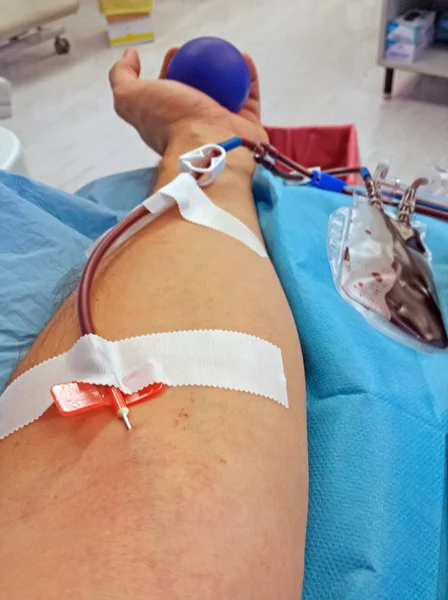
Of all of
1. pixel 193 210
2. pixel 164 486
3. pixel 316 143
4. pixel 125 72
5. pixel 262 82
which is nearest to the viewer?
pixel 164 486

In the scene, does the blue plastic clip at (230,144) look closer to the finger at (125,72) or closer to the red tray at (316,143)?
the finger at (125,72)

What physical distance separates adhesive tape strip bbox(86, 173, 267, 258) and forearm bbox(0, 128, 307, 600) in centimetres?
15

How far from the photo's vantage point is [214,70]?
1.16 m

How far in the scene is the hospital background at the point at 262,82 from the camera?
84.0 inches

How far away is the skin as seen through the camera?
417 millimetres

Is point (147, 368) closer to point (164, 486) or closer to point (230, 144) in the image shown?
point (164, 486)

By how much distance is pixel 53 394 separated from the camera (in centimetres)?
48

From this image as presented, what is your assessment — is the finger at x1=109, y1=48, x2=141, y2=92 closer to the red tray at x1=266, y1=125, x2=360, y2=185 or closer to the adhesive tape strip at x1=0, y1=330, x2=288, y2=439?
the red tray at x1=266, y1=125, x2=360, y2=185

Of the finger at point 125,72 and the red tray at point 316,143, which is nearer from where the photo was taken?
the finger at point 125,72

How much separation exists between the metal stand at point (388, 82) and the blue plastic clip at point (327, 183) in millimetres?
1582

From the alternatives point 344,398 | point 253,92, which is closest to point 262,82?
point 253,92

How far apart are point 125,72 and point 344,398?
3.11 ft

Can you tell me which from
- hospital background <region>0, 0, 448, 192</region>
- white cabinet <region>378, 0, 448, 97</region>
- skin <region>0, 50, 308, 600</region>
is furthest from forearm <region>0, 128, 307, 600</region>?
white cabinet <region>378, 0, 448, 97</region>

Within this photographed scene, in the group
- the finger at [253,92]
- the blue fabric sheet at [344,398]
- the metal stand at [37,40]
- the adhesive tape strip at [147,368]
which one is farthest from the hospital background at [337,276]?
the metal stand at [37,40]
